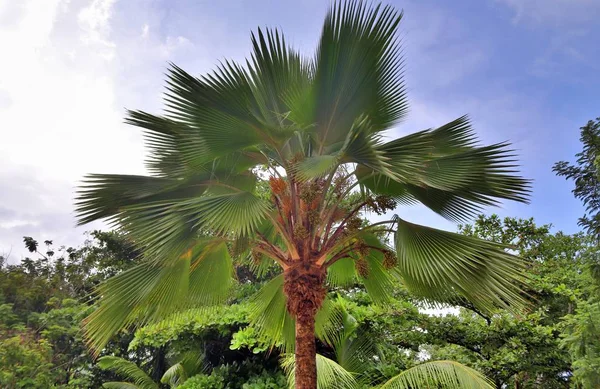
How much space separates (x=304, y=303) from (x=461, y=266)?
1.57m

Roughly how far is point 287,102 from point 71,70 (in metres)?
6.26

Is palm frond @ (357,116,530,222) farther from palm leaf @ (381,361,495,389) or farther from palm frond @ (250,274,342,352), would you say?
palm frond @ (250,274,342,352)

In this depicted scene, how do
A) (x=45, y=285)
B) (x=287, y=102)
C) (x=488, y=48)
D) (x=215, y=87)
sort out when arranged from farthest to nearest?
1. (x=45, y=285)
2. (x=488, y=48)
3. (x=287, y=102)
4. (x=215, y=87)

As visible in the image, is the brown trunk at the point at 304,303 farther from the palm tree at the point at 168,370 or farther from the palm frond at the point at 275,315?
the palm tree at the point at 168,370

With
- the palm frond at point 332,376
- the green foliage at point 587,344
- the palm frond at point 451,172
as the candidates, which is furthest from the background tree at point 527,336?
the palm frond at point 451,172

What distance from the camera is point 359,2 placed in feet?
Answer: 13.1

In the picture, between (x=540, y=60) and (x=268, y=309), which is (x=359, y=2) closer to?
(x=268, y=309)

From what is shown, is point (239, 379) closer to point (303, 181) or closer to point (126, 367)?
point (126, 367)

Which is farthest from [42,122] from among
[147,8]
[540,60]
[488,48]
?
[540,60]

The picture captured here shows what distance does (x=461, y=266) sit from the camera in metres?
3.65

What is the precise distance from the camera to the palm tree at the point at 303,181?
3559mm

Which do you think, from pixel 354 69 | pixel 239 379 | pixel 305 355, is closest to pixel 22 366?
pixel 239 379

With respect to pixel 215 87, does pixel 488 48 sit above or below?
above

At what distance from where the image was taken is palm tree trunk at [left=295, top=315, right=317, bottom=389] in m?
3.87
